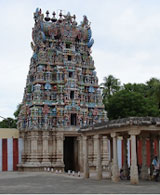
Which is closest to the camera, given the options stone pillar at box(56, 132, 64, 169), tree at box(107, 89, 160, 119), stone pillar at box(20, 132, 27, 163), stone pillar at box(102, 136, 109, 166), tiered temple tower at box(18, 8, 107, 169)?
stone pillar at box(56, 132, 64, 169)

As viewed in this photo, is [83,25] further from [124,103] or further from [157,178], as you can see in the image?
[157,178]

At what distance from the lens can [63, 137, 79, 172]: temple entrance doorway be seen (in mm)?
38250

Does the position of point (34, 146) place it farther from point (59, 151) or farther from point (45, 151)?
point (59, 151)

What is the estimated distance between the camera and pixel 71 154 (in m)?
41.9

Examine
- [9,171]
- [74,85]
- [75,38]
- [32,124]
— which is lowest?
[9,171]

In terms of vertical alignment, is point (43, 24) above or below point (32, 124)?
above

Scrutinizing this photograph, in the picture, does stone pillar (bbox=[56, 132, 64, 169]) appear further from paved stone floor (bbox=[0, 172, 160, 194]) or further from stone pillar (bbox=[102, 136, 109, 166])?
paved stone floor (bbox=[0, 172, 160, 194])

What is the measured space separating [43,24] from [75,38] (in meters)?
4.10

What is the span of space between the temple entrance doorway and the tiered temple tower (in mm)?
2182

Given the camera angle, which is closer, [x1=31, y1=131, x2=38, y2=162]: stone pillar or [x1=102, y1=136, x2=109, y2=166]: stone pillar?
[x1=31, y1=131, x2=38, y2=162]: stone pillar

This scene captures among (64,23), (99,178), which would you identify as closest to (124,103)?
(64,23)

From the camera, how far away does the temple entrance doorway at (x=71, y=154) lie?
38.2m

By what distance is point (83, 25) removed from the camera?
42.8 meters

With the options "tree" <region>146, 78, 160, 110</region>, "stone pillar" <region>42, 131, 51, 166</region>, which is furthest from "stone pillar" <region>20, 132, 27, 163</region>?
"tree" <region>146, 78, 160, 110</region>
